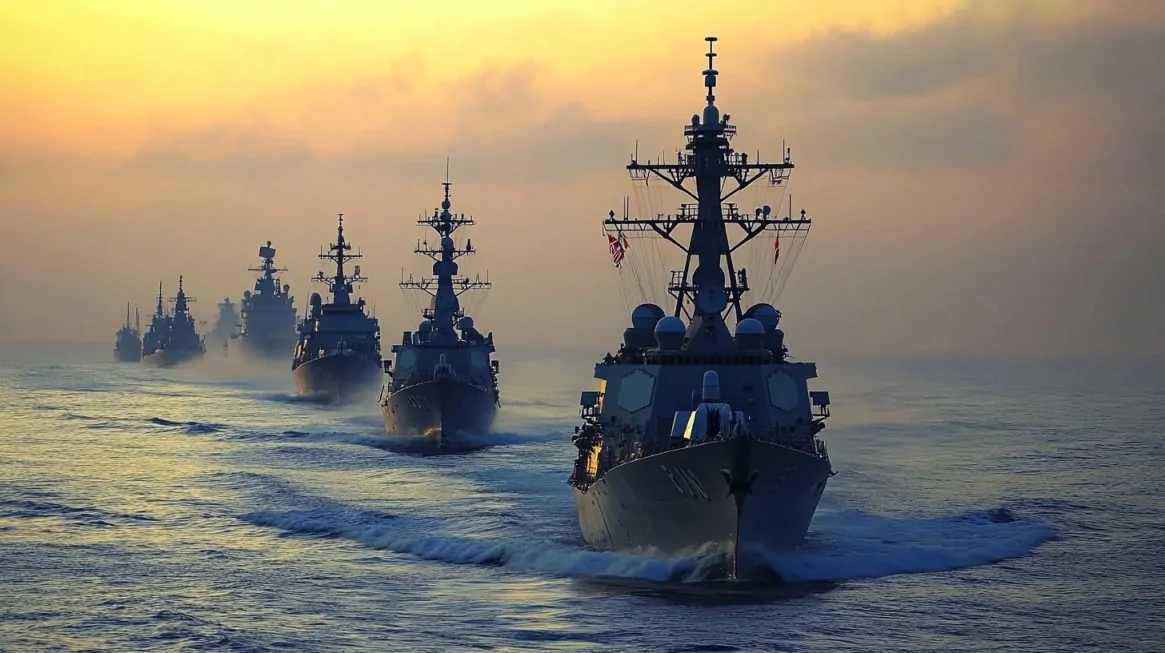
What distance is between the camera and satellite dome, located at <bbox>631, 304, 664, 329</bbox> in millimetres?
32969

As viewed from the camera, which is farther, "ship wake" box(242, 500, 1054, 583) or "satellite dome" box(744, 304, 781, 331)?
"satellite dome" box(744, 304, 781, 331)

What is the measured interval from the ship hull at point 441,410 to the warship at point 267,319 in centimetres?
7802

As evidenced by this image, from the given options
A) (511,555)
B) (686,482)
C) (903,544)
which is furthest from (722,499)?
(903,544)

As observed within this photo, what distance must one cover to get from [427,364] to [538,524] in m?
33.8

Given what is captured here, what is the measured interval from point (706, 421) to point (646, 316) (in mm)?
7636

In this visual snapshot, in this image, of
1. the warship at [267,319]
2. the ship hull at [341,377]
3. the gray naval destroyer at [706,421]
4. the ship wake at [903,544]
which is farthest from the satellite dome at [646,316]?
the warship at [267,319]

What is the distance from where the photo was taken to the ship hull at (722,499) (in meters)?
25.6

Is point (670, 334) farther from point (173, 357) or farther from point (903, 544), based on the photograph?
point (173, 357)

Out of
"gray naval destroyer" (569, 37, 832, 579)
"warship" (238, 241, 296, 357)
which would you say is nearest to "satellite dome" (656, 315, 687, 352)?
"gray naval destroyer" (569, 37, 832, 579)

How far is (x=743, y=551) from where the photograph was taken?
87.1 feet

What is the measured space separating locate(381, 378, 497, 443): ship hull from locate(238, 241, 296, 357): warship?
78.0m

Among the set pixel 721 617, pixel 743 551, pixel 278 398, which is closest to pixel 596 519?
pixel 743 551

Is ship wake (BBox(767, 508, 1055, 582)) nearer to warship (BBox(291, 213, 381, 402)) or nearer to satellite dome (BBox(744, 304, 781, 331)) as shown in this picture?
satellite dome (BBox(744, 304, 781, 331))

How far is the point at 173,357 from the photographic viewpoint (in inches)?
6895
